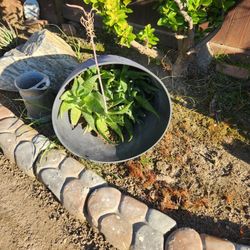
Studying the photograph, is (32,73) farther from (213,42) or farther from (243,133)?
(243,133)

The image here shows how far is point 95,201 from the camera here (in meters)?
2.66

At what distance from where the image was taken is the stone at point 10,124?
10.4 ft

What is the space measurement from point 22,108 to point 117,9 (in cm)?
129

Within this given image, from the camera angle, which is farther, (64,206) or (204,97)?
(204,97)

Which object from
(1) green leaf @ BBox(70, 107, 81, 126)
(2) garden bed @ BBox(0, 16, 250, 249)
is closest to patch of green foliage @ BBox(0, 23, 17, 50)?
(2) garden bed @ BBox(0, 16, 250, 249)

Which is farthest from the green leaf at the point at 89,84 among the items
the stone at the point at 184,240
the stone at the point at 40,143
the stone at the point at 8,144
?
the stone at the point at 184,240

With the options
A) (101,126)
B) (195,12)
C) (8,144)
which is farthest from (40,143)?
(195,12)

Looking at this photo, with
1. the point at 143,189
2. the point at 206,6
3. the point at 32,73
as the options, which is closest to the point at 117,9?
the point at 206,6

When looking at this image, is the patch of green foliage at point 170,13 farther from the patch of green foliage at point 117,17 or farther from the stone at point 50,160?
the stone at point 50,160

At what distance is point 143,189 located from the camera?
9.41 ft

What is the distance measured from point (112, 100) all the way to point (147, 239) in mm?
1092

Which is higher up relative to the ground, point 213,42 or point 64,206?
point 213,42

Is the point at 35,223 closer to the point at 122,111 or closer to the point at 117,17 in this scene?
the point at 122,111

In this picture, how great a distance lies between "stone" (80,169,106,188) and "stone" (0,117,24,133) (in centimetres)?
78
